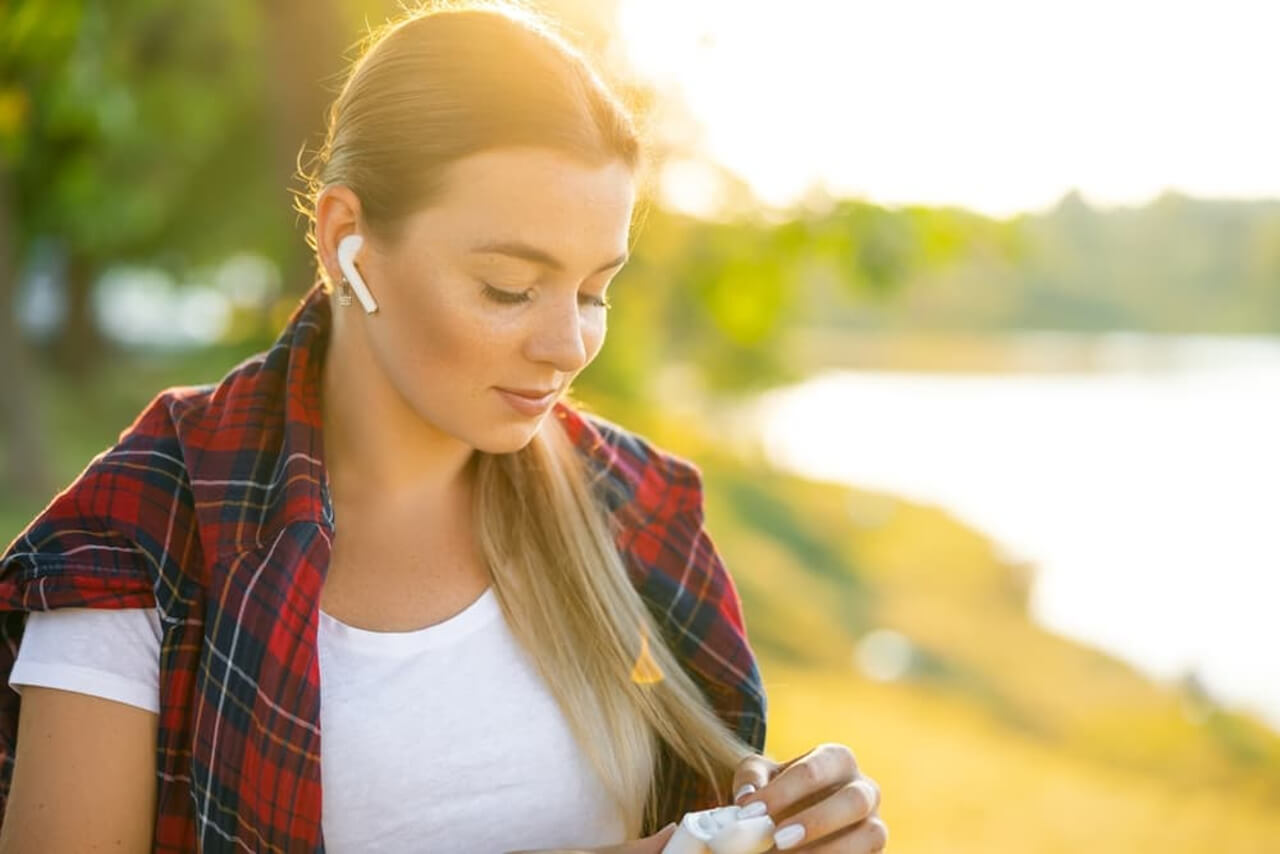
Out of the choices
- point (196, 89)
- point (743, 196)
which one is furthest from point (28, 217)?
point (743, 196)

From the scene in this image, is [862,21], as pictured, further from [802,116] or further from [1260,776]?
[1260,776]

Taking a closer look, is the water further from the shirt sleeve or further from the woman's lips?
the shirt sleeve

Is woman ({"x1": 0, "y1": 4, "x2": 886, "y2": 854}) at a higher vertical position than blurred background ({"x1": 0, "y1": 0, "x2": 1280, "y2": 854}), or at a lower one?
lower

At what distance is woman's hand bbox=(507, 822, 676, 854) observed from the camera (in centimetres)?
182

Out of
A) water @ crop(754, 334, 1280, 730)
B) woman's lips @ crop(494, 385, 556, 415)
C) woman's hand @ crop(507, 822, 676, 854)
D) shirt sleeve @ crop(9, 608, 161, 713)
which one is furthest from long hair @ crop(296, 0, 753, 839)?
water @ crop(754, 334, 1280, 730)

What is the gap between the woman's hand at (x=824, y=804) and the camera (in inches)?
67.7

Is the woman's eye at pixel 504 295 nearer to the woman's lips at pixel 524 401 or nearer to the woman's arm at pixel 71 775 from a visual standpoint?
the woman's lips at pixel 524 401

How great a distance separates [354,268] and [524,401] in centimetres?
29

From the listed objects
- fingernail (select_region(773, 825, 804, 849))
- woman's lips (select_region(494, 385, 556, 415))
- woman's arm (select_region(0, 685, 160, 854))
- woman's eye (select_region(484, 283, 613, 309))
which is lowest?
fingernail (select_region(773, 825, 804, 849))

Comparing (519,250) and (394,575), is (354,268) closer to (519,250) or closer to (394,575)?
(519,250)

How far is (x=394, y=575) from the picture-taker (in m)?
1.92

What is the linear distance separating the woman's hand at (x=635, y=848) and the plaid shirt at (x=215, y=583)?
0.31 metres

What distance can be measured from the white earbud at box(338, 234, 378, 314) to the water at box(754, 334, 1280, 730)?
10.6 m

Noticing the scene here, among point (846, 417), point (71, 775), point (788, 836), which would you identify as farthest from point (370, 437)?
point (846, 417)
